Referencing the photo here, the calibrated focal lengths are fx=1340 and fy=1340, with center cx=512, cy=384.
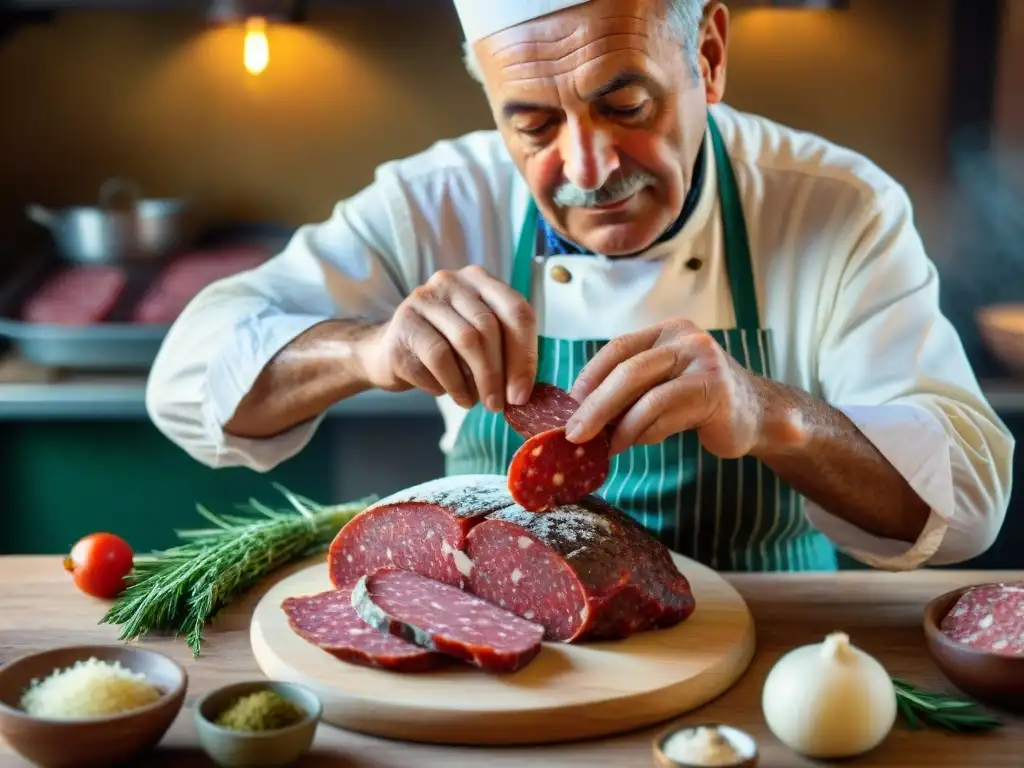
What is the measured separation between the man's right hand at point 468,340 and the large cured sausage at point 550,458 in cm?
3

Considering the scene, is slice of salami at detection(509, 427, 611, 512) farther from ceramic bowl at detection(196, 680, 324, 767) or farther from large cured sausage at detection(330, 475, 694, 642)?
ceramic bowl at detection(196, 680, 324, 767)

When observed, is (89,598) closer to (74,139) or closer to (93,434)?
(93,434)

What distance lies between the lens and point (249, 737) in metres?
1.29

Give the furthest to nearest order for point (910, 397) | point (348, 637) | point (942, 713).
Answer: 1. point (910, 397)
2. point (348, 637)
3. point (942, 713)

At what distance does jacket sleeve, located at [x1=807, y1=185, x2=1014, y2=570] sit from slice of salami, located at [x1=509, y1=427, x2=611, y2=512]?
0.42 metres

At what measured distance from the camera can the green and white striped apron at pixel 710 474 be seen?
210cm

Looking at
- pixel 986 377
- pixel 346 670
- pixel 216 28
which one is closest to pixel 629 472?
pixel 346 670

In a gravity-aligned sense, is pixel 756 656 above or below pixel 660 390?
below

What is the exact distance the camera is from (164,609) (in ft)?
5.68

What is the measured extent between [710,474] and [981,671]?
2.25 feet

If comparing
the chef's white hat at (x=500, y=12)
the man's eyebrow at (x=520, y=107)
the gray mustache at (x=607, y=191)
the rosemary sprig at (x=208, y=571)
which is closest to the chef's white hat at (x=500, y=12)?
the chef's white hat at (x=500, y=12)

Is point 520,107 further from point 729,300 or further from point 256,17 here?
point 256,17

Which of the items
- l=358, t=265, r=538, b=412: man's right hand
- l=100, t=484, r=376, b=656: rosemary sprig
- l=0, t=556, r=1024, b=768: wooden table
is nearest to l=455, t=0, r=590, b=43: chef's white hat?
l=358, t=265, r=538, b=412: man's right hand

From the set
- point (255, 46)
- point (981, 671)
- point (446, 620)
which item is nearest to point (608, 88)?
point (446, 620)
